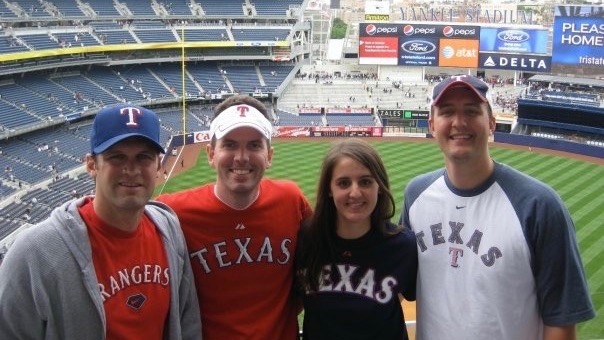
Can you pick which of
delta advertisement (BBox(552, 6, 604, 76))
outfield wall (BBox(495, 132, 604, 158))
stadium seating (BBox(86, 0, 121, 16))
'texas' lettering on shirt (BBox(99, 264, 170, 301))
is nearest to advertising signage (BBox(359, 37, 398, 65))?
delta advertisement (BBox(552, 6, 604, 76))

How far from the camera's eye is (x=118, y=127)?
312cm

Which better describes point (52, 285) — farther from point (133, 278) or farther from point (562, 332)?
point (562, 332)

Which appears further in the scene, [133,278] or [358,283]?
[358,283]

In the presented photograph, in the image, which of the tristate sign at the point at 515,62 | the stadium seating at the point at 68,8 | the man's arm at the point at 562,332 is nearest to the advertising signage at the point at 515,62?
the tristate sign at the point at 515,62

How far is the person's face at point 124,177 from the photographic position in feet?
10.2

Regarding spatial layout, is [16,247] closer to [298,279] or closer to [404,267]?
[298,279]

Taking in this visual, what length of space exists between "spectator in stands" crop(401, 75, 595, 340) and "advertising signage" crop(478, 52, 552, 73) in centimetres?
4398

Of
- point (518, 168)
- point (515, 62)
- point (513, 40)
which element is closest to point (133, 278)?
point (518, 168)

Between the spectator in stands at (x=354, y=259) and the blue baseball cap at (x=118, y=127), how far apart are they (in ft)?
3.43

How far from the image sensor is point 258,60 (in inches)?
1949

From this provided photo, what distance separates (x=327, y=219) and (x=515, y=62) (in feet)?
149

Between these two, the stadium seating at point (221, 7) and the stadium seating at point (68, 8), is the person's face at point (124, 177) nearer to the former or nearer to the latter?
the stadium seating at point (68, 8)

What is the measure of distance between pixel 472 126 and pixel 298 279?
135 centimetres

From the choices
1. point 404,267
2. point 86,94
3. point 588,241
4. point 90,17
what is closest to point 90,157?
point 404,267
